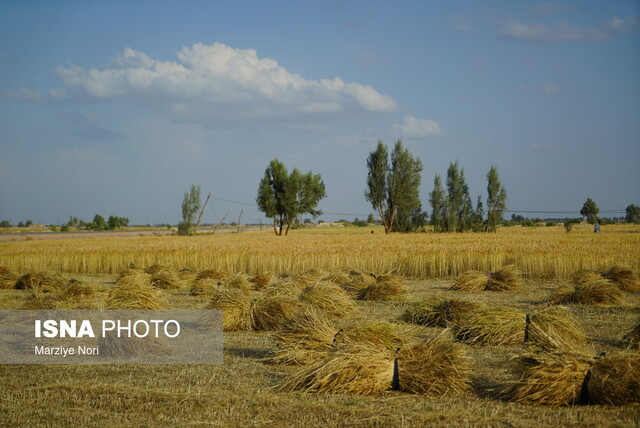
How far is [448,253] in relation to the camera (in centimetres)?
2012

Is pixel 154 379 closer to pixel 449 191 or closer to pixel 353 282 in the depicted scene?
pixel 353 282

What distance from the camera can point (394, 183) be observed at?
209 ft

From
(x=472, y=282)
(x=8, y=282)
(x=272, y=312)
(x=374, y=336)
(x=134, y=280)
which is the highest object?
(x=134, y=280)

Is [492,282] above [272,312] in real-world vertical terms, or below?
below

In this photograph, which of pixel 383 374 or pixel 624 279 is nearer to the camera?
pixel 383 374

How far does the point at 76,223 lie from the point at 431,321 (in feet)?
363

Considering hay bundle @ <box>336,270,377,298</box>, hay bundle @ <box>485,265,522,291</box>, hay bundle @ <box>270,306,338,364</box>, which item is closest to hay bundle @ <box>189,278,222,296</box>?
hay bundle @ <box>336,270,377,298</box>

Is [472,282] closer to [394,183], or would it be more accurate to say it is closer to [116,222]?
[394,183]

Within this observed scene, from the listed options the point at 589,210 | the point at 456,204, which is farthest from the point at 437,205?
the point at 589,210

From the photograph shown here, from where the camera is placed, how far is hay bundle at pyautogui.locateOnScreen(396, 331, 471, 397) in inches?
231

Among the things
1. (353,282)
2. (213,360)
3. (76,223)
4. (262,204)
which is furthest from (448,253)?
(76,223)

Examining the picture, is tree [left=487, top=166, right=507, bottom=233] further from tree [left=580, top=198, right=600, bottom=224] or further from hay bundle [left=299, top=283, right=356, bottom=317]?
hay bundle [left=299, top=283, right=356, bottom=317]

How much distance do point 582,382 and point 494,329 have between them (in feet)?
8.78

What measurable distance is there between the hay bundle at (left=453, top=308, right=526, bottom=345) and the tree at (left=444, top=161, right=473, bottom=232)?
57959 mm
